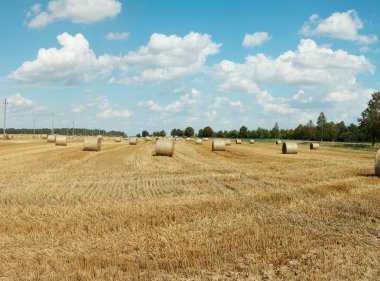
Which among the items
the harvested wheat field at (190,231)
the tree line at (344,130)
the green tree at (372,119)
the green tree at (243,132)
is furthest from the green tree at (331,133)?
the harvested wheat field at (190,231)

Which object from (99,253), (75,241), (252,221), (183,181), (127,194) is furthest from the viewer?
(183,181)

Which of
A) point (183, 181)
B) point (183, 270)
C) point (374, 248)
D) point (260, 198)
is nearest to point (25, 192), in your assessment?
point (183, 181)

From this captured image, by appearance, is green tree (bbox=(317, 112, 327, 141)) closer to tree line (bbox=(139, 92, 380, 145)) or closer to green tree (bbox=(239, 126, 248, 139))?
tree line (bbox=(139, 92, 380, 145))

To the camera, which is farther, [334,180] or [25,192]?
[334,180]

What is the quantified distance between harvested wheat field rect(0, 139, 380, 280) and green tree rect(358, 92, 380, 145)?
230 ft

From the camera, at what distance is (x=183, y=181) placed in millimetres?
18375

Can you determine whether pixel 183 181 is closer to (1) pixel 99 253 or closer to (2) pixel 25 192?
(2) pixel 25 192

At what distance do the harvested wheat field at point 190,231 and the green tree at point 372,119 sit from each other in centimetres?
7010

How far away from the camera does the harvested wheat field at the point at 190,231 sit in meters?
7.29

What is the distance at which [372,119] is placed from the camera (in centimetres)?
8338

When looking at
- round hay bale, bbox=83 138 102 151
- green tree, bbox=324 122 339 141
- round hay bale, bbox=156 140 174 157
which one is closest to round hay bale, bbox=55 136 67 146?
round hay bale, bbox=83 138 102 151

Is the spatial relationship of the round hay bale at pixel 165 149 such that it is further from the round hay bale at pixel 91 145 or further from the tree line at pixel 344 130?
the tree line at pixel 344 130

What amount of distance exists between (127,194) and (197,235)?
5942 millimetres

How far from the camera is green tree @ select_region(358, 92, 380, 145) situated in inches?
3233
